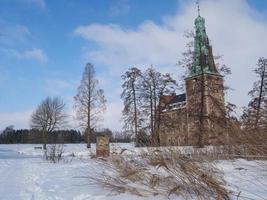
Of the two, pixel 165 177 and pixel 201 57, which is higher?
pixel 201 57

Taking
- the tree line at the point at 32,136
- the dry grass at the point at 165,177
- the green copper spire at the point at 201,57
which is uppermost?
the green copper spire at the point at 201,57

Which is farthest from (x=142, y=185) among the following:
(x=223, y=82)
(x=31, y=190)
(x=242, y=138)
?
(x=223, y=82)

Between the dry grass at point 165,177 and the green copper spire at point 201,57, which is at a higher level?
the green copper spire at point 201,57

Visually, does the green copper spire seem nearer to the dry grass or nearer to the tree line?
the tree line

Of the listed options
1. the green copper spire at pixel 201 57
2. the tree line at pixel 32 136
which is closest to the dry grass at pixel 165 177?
the green copper spire at pixel 201 57

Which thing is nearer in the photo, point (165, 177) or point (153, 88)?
point (165, 177)

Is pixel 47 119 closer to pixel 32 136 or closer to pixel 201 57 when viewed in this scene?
pixel 32 136

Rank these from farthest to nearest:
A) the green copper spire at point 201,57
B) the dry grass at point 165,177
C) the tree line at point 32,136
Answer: the tree line at point 32,136, the green copper spire at point 201,57, the dry grass at point 165,177

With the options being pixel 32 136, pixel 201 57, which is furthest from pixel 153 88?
pixel 32 136

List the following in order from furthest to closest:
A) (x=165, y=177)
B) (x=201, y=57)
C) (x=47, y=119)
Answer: (x=47, y=119)
(x=201, y=57)
(x=165, y=177)

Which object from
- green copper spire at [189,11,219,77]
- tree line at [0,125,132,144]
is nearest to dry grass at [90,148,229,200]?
green copper spire at [189,11,219,77]

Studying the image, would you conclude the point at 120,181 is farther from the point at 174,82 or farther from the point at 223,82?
the point at 174,82

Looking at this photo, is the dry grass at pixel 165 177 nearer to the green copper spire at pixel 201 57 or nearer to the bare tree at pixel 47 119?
the green copper spire at pixel 201 57

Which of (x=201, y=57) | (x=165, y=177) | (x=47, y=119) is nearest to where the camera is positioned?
(x=165, y=177)
